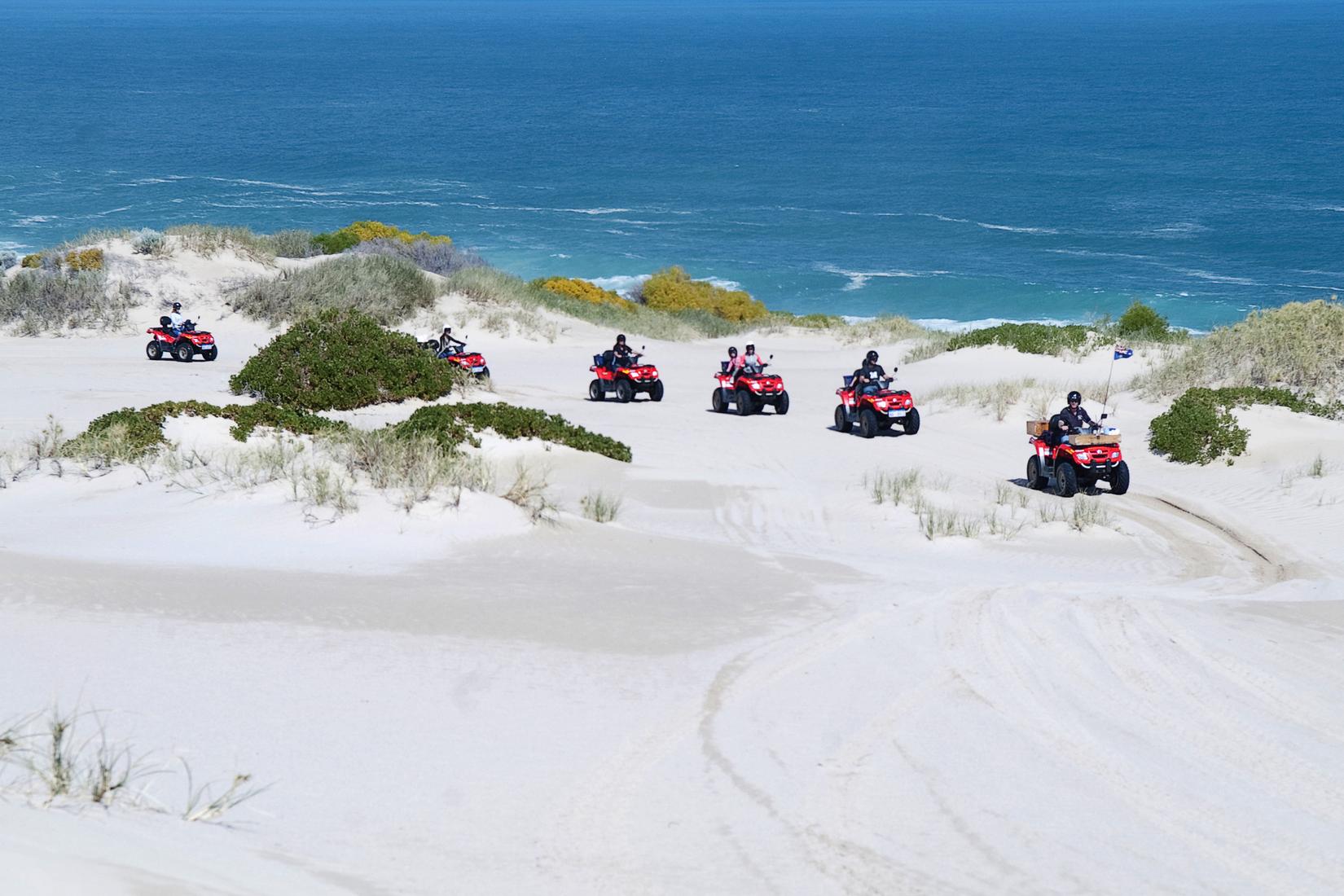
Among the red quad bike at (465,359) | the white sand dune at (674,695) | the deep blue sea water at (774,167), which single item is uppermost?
the deep blue sea water at (774,167)

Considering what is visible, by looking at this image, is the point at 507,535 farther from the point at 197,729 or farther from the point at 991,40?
the point at 991,40

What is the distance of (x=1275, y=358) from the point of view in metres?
20.2

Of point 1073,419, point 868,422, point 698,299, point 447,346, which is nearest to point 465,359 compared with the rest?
point 447,346

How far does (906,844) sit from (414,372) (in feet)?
49.3

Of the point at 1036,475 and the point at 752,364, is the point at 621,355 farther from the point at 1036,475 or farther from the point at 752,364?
the point at 1036,475

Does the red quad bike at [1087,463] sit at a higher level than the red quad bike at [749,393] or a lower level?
lower

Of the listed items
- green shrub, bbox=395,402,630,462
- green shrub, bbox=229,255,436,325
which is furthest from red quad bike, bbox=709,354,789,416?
green shrub, bbox=229,255,436,325

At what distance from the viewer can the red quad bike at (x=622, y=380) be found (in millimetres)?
21625

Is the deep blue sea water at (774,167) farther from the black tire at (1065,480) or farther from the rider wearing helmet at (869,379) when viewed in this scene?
the black tire at (1065,480)

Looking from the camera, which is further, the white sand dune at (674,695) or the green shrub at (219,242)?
the green shrub at (219,242)

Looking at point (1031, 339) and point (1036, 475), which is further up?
point (1031, 339)

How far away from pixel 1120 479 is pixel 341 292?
19.6m

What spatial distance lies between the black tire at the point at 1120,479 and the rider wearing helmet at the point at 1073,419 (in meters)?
0.62

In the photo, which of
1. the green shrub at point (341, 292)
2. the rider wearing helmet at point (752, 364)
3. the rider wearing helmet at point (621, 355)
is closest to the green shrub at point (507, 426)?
the rider wearing helmet at point (752, 364)
